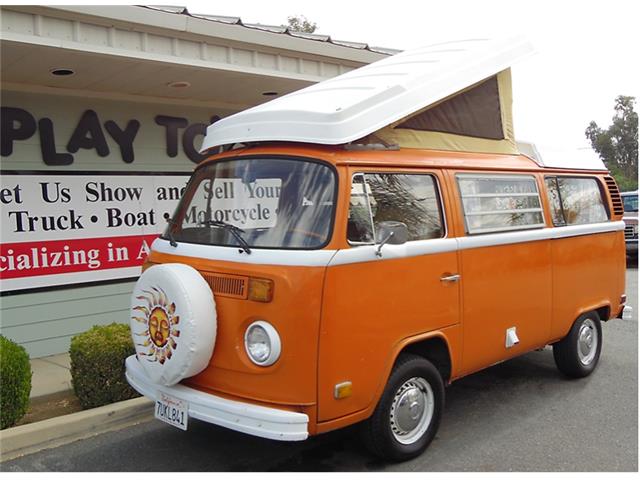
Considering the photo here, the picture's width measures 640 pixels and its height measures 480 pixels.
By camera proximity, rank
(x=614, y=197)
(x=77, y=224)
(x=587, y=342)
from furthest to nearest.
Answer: (x=77, y=224), (x=614, y=197), (x=587, y=342)

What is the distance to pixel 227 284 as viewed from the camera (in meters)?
3.75

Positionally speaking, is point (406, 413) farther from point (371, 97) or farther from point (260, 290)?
point (371, 97)

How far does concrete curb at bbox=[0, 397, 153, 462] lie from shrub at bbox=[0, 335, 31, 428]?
0.47 ft

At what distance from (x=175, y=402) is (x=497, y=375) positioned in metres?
3.53

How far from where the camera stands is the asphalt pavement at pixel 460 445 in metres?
4.12

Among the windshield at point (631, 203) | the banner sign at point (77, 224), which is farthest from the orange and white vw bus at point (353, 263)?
the windshield at point (631, 203)

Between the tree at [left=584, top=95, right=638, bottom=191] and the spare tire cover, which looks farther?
the tree at [left=584, top=95, right=638, bottom=191]

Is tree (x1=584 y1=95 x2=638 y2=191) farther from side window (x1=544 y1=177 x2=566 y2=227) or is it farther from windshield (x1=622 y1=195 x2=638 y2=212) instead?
side window (x1=544 y1=177 x2=566 y2=227)

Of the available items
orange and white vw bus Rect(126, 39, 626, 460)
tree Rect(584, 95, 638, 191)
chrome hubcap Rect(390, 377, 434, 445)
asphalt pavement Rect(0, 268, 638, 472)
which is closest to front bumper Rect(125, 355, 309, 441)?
orange and white vw bus Rect(126, 39, 626, 460)

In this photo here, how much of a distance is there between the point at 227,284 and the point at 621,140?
48213 millimetres

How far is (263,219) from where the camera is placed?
12.8 feet

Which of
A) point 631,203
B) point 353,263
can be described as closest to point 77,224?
point 353,263

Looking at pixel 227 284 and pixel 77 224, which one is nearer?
pixel 227 284

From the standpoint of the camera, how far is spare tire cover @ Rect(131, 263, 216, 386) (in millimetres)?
3644
